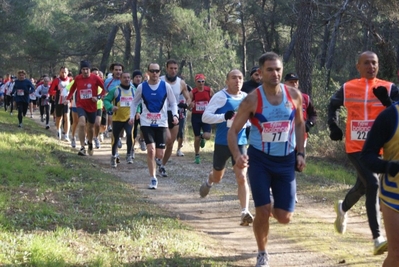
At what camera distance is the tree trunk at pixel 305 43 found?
17.9 metres

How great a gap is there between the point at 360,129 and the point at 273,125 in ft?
4.69

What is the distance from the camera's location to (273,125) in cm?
589

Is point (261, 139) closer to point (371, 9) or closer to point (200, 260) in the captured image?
point (200, 260)

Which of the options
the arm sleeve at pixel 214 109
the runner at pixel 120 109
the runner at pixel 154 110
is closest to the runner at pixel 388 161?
the arm sleeve at pixel 214 109

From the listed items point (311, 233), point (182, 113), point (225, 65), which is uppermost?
point (225, 65)

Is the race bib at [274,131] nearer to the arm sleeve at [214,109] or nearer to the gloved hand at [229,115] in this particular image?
the gloved hand at [229,115]

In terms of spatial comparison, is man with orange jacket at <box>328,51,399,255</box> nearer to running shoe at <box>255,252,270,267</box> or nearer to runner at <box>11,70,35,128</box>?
running shoe at <box>255,252,270,267</box>

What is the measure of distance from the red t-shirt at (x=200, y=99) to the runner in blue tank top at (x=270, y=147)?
8.70m

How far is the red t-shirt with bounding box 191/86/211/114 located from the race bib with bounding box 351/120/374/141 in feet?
26.0

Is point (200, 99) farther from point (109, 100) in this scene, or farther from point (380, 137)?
point (380, 137)

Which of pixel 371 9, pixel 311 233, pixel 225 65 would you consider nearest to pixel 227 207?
pixel 311 233

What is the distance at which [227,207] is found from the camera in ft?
31.4

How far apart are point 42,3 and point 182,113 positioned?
58.2 metres

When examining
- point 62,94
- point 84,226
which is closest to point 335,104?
point 84,226
